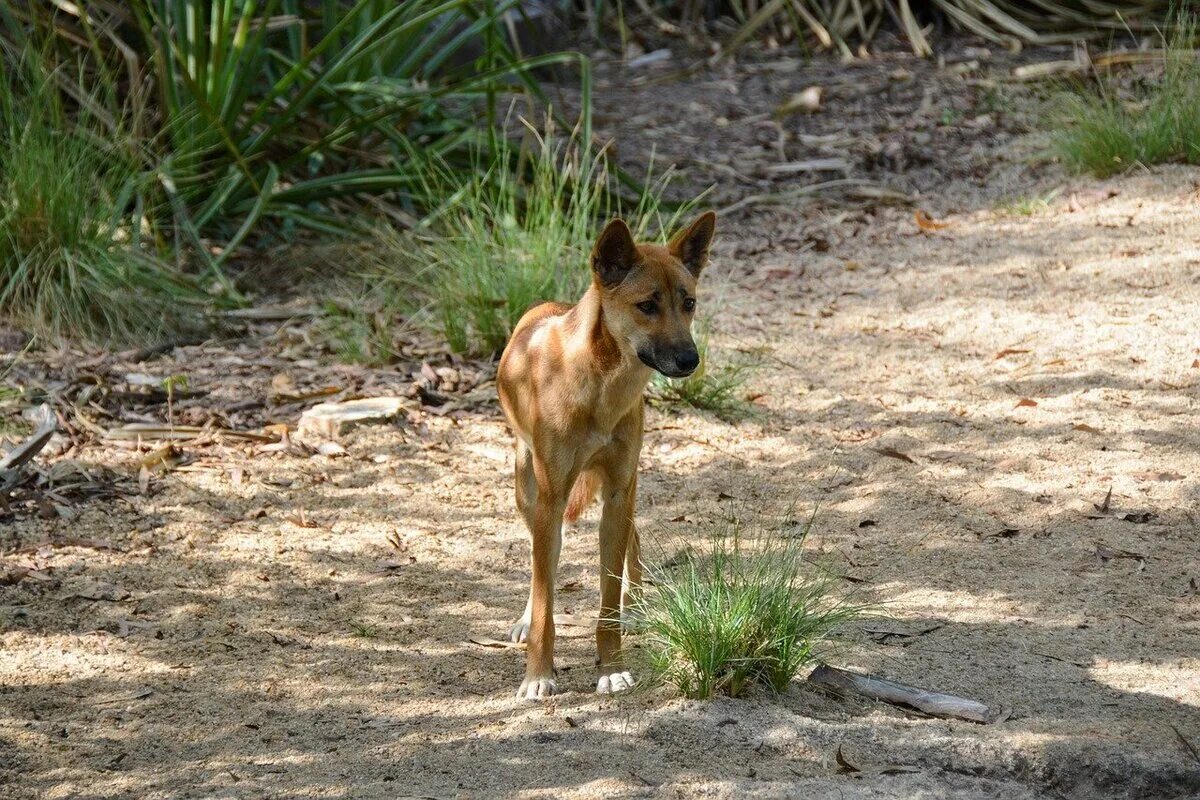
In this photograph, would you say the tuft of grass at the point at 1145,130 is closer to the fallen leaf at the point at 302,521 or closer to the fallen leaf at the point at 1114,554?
the fallen leaf at the point at 1114,554

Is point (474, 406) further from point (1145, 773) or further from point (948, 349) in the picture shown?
point (1145, 773)

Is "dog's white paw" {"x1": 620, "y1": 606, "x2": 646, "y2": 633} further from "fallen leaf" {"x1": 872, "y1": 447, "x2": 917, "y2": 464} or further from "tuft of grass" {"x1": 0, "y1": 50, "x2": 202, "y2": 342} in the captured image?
"tuft of grass" {"x1": 0, "y1": 50, "x2": 202, "y2": 342}

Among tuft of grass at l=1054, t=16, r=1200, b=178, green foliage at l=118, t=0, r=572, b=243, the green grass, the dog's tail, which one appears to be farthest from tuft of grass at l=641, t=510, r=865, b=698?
tuft of grass at l=1054, t=16, r=1200, b=178

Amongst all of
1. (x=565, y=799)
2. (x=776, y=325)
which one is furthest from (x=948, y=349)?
(x=565, y=799)

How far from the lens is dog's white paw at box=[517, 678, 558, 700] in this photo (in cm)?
418

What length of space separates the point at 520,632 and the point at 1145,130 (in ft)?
20.1

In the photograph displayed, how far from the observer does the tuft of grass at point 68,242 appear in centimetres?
725

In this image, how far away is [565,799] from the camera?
349 cm

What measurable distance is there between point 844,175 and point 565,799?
7019 millimetres

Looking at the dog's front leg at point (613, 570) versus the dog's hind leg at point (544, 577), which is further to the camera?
the dog's front leg at point (613, 570)

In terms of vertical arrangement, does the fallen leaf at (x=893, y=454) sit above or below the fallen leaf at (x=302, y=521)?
below

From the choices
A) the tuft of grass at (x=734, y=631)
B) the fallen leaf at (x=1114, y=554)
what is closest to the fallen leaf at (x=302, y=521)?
the tuft of grass at (x=734, y=631)

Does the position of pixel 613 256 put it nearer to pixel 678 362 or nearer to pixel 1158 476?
pixel 678 362

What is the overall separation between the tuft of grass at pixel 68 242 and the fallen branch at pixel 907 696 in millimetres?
4813
